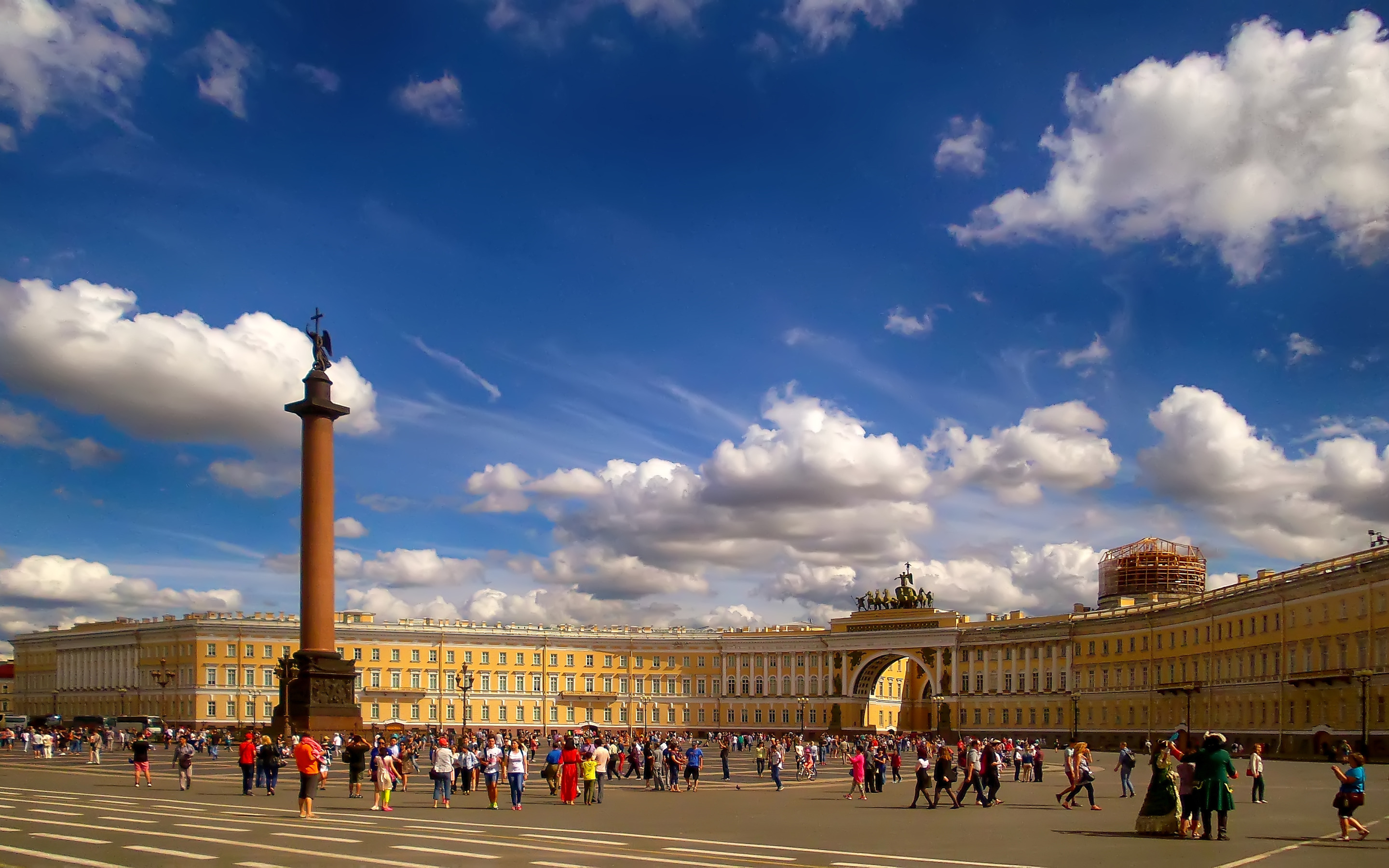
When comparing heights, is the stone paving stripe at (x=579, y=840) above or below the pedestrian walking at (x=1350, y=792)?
below

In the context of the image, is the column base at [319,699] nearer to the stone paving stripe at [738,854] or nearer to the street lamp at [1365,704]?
the stone paving stripe at [738,854]

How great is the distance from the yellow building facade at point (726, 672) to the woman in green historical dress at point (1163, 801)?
6763 centimetres

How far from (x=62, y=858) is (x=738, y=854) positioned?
33.1 feet

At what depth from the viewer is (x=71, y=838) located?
2319 centimetres

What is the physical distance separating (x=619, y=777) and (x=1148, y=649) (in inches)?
2573

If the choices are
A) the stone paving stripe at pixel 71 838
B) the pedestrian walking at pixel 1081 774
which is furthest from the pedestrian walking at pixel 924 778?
the stone paving stripe at pixel 71 838

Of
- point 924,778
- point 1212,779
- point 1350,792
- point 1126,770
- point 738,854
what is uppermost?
point 1212,779

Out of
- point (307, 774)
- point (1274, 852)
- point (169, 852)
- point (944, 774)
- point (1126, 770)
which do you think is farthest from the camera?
point (1126, 770)

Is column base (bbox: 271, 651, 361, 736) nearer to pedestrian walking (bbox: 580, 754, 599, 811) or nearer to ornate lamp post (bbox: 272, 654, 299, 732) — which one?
ornate lamp post (bbox: 272, 654, 299, 732)

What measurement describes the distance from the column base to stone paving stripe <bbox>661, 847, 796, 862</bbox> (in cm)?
3822

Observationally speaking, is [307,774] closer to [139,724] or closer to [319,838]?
[319,838]

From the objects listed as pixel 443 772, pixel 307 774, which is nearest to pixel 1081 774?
pixel 443 772

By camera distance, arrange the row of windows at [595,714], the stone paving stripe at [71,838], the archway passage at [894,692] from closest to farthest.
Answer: the stone paving stripe at [71,838] < the row of windows at [595,714] < the archway passage at [894,692]

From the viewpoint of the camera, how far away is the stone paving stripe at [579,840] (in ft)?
75.3
